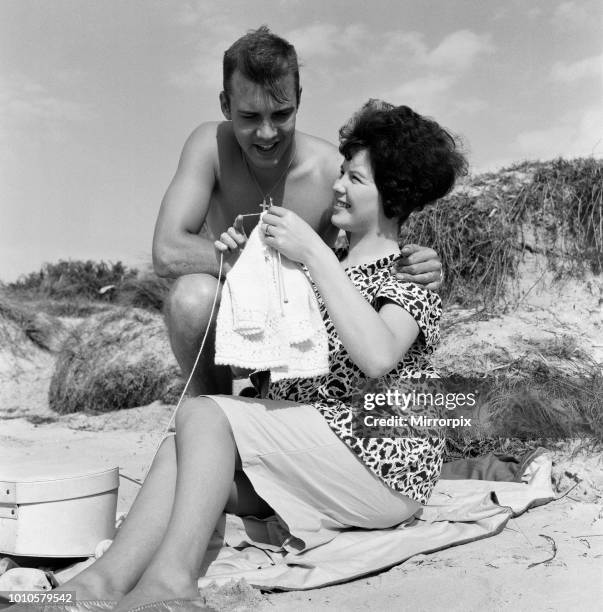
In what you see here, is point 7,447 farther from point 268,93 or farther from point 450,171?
point 450,171

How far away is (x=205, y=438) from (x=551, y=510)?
1.67 meters

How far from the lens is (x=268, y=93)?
3191 mm

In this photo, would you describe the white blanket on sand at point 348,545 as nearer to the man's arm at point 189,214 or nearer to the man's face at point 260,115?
the man's arm at point 189,214

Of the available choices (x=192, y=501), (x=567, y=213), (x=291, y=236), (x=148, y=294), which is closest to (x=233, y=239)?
(x=291, y=236)

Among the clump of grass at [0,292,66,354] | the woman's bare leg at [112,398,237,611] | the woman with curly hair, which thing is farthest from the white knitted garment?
the clump of grass at [0,292,66,354]

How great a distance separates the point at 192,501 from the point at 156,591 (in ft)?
0.92

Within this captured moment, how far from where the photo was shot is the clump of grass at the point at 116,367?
19.6 feet

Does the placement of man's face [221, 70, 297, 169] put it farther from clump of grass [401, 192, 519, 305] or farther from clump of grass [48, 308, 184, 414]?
clump of grass [48, 308, 184, 414]

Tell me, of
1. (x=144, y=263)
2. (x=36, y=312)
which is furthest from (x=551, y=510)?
(x=36, y=312)

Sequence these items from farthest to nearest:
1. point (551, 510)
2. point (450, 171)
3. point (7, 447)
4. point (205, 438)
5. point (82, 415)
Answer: point (82, 415) → point (7, 447) → point (551, 510) → point (450, 171) → point (205, 438)

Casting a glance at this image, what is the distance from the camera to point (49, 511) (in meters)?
2.55

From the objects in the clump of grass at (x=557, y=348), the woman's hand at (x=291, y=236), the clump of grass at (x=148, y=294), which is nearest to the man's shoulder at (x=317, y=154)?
the woman's hand at (x=291, y=236)

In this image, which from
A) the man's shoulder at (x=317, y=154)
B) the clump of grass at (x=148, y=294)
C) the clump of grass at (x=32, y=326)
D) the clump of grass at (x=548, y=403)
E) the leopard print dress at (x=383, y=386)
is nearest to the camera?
the leopard print dress at (x=383, y=386)

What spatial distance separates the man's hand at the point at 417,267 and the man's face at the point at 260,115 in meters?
1.02
